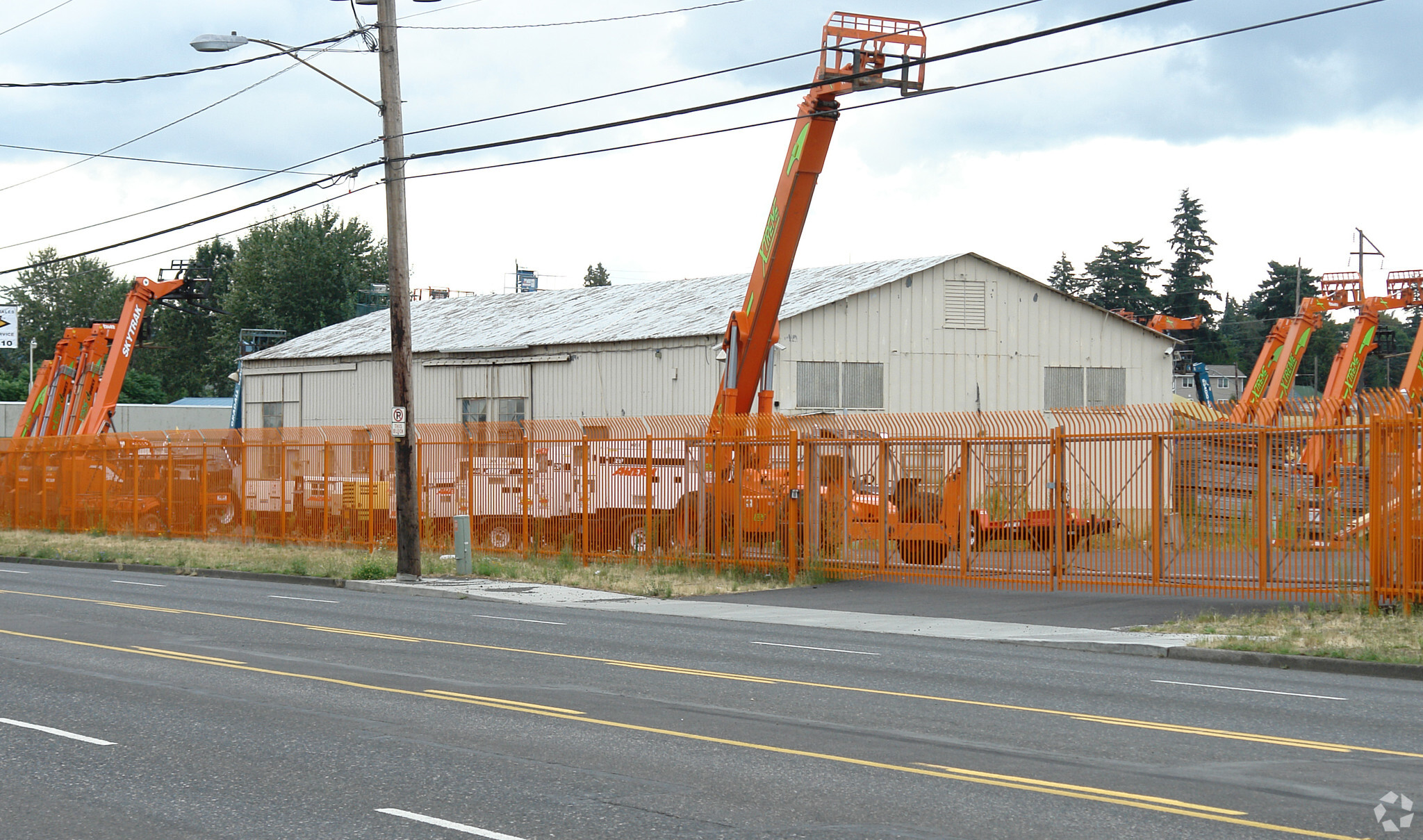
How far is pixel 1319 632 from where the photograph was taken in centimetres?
1577

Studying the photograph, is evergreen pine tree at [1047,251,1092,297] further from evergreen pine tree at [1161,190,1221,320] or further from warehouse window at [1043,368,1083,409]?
warehouse window at [1043,368,1083,409]

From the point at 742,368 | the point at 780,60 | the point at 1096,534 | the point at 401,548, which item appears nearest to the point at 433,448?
the point at 401,548

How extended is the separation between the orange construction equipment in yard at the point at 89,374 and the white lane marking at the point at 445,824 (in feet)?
108

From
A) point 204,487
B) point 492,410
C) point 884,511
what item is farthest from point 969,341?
point 204,487

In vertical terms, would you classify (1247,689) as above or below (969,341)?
below

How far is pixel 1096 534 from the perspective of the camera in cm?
2067

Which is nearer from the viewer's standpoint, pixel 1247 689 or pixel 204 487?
pixel 1247 689

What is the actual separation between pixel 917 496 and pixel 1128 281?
9017cm

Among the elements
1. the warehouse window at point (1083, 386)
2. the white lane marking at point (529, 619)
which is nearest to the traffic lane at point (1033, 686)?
the white lane marking at point (529, 619)

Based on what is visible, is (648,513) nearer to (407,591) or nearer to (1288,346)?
(407,591)

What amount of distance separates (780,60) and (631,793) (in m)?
15.4

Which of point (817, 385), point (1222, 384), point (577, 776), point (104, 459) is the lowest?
point (577, 776)

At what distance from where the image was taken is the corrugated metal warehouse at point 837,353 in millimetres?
34750

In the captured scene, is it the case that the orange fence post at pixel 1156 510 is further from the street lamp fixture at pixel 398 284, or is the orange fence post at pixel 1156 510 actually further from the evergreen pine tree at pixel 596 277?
the evergreen pine tree at pixel 596 277
